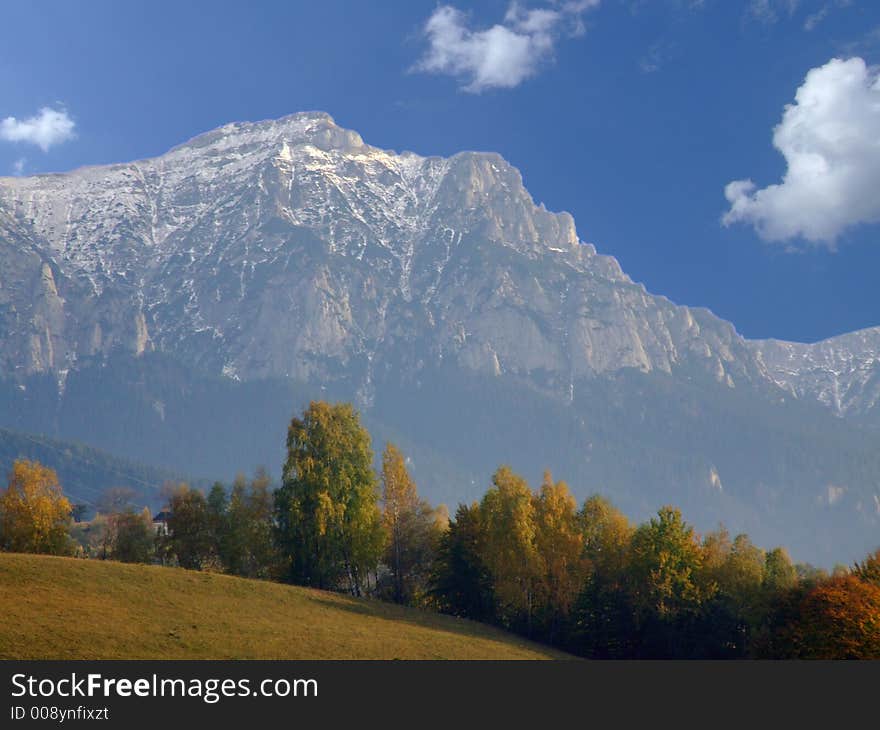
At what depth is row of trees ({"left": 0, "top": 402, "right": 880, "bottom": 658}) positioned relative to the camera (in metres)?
93.7

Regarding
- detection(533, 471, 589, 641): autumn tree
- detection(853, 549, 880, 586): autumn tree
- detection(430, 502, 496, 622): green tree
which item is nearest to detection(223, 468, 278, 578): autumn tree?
detection(430, 502, 496, 622): green tree

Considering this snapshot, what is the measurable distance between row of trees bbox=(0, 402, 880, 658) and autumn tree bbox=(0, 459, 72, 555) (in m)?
0.14

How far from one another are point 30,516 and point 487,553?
4767cm

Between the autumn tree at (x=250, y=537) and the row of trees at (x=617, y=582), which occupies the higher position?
the autumn tree at (x=250, y=537)

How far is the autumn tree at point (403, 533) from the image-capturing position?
11188 cm

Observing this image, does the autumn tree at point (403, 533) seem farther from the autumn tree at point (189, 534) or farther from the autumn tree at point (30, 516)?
the autumn tree at point (30, 516)

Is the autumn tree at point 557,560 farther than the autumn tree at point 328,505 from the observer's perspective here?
Yes

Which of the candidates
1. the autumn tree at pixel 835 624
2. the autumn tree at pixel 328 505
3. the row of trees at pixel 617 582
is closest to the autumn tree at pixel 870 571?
the row of trees at pixel 617 582

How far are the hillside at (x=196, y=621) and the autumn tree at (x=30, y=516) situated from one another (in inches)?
696

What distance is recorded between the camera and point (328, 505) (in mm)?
99250

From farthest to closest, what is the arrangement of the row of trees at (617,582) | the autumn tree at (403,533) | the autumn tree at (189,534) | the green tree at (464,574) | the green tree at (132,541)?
1. the autumn tree at (403,533)
2. the green tree at (132,541)
3. the autumn tree at (189,534)
4. the green tree at (464,574)
5. the row of trees at (617,582)

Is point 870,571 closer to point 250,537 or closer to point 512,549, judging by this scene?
point 512,549
